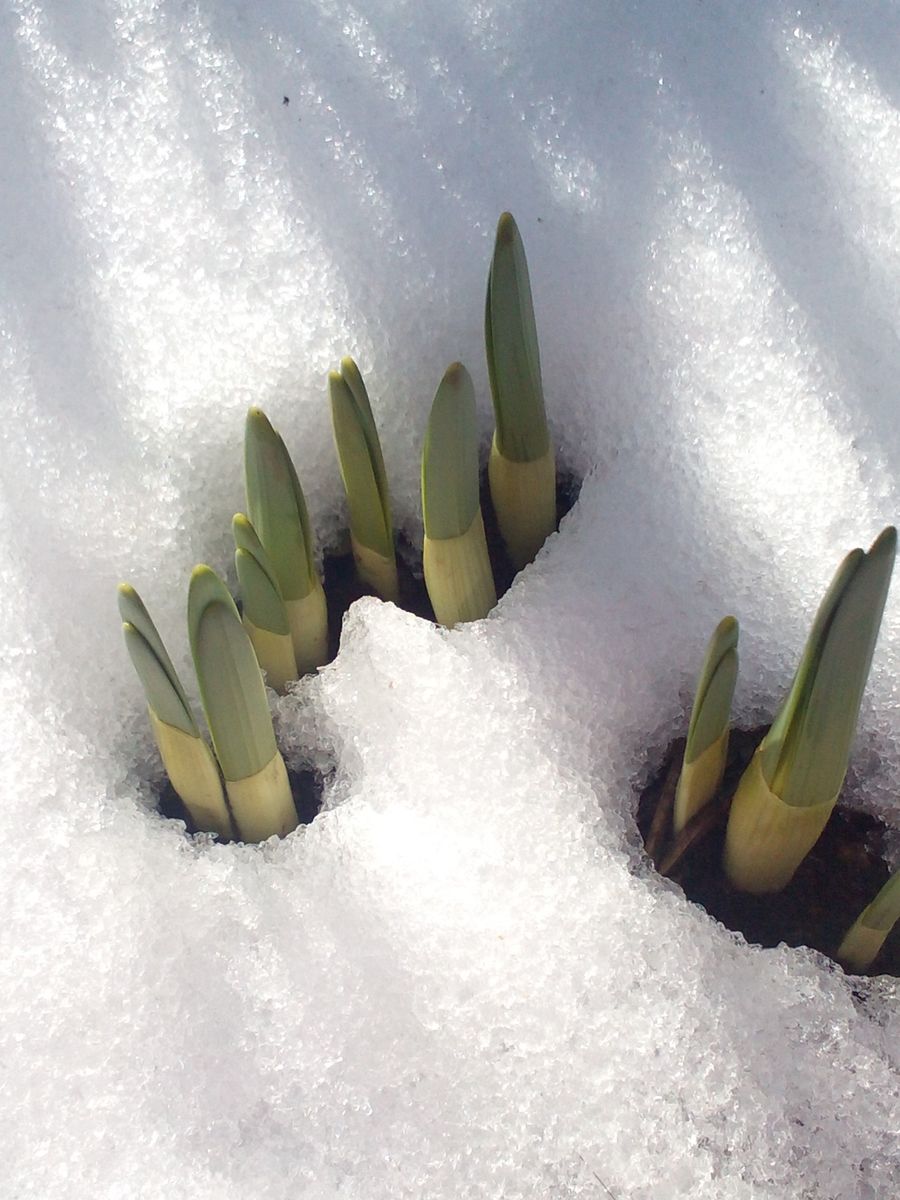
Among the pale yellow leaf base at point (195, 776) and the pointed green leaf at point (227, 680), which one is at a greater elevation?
the pointed green leaf at point (227, 680)

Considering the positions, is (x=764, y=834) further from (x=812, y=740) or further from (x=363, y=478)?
(x=363, y=478)

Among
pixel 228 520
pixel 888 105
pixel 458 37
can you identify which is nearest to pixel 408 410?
pixel 228 520

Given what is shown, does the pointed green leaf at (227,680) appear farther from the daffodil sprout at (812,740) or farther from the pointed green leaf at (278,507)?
the daffodil sprout at (812,740)

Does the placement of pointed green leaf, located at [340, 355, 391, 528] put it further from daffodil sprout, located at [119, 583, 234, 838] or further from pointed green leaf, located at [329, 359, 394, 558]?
daffodil sprout, located at [119, 583, 234, 838]

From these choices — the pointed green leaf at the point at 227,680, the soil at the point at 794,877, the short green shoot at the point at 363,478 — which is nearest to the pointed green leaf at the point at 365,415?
the short green shoot at the point at 363,478

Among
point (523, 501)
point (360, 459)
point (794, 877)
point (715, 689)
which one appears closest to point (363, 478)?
point (360, 459)
